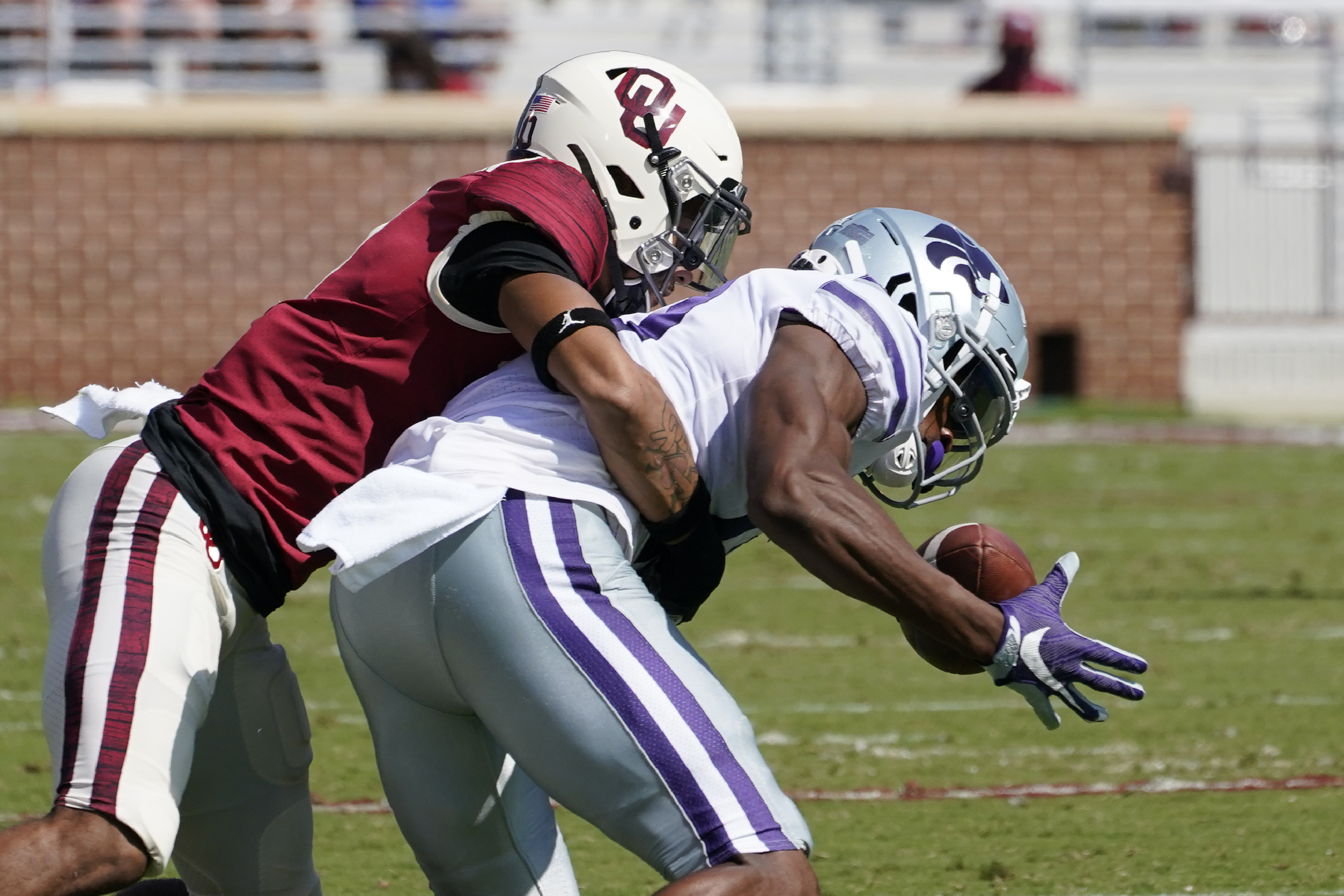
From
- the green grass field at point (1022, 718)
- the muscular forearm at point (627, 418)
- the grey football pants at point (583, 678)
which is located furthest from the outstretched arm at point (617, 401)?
the green grass field at point (1022, 718)

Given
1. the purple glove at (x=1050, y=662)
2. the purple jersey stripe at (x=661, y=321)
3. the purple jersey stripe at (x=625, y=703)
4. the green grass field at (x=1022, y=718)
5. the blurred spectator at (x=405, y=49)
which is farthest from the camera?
the blurred spectator at (x=405, y=49)

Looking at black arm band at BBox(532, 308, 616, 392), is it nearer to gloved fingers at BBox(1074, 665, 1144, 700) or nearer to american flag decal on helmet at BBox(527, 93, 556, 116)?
american flag decal on helmet at BBox(527, 93, 556, 116)

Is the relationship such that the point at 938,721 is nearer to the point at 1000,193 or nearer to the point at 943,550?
the point at 943,550

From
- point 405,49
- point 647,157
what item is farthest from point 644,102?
point 405,49

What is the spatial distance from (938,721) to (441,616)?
329 centimetres

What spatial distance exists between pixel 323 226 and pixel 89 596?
12.8 metres

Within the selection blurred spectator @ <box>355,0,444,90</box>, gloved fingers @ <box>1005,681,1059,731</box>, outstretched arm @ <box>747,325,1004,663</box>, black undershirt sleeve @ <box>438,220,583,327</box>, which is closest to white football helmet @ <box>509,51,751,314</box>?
black undershirt sleeve @ <box>438,220,583,327</box>

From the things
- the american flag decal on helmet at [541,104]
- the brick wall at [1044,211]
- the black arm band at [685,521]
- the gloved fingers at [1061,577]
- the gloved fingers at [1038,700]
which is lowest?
the brick wall at [1044,211]

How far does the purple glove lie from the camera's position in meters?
3.01

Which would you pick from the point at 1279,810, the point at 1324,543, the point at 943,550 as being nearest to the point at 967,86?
the point at 1324,543

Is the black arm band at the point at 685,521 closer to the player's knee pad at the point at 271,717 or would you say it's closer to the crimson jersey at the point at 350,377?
the crimson jersey at the point at 350,377

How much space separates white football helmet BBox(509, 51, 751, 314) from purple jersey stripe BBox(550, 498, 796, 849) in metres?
0.76

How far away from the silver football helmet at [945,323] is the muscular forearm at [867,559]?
423 millimetres

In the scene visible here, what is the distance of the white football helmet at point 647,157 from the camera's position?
3.60 metres
